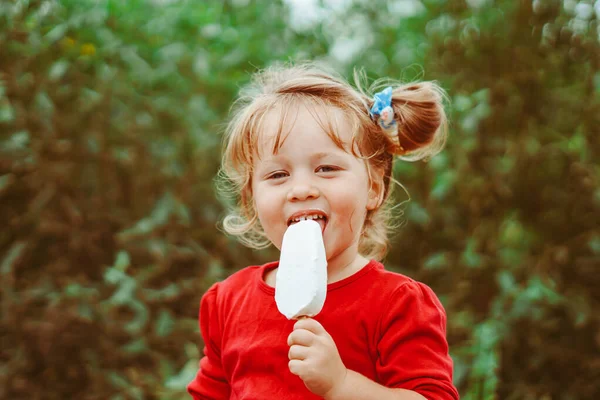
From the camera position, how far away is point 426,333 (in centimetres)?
154

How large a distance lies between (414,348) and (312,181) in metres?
0.42

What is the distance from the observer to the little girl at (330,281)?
4.91 ft

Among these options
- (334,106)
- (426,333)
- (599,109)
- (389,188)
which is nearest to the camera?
(426,333)

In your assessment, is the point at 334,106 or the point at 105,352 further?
the point at 105,352

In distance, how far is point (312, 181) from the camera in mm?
1589

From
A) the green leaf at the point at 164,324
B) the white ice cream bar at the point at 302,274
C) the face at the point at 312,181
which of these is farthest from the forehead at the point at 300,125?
the green leaf at the point at 164,324

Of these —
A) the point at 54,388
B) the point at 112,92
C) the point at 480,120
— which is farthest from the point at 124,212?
the point at 480,120

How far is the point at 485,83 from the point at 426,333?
198cm

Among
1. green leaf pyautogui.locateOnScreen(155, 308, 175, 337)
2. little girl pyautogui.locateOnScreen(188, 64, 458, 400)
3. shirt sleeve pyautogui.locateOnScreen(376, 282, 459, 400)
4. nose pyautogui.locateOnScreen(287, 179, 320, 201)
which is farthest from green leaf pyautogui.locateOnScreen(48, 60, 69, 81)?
shirt sleeve pyautogui.locateOnScreen(376, 282, 459, 400)

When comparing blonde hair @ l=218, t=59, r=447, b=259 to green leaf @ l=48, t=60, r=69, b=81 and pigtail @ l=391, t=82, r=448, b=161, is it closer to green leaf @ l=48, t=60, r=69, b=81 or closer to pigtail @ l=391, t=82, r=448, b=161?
pigtail @ l=391, t=82, r=448, b=161

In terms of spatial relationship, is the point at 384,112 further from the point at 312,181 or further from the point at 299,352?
the point at 299,352

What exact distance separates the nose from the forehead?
105 millimetres

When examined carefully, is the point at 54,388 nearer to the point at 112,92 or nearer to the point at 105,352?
the point at 105,352

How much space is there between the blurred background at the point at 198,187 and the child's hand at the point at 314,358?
1643mm
